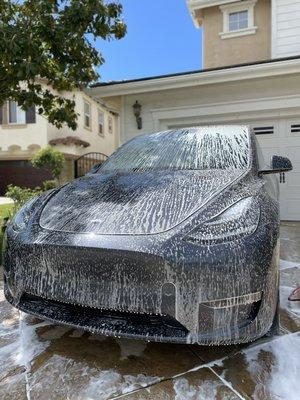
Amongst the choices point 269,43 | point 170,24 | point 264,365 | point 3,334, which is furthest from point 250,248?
point 170,24

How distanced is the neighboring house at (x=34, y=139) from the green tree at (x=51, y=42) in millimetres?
9559

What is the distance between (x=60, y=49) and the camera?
5121 millimetres

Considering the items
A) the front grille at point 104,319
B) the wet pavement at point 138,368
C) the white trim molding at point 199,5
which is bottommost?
the wet pavement at point 138,368

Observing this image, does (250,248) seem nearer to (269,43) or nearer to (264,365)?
(264,365)

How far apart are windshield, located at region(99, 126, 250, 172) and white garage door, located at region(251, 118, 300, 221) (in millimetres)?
3968

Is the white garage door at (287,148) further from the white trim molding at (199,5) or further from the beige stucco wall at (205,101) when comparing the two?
the white trim molding at (199,5)

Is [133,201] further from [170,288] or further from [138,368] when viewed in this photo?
[138,368]

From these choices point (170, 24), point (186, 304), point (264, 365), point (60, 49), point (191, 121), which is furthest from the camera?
point (170, 24)

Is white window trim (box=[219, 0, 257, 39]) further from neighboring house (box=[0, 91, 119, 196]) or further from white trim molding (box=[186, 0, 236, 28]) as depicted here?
neighboring house (box=[0, 91, 119, 196])

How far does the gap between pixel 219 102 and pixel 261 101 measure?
80 cm

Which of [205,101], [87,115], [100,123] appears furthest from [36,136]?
[205,101]

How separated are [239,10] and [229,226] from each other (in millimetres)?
9926

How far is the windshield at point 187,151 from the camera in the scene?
107 inches

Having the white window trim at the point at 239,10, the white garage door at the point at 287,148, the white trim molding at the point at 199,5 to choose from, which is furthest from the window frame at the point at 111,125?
the white garage door at the point at 287,148
